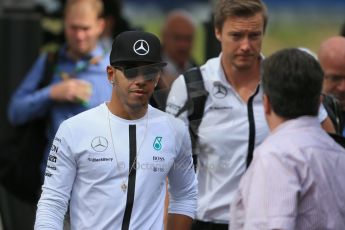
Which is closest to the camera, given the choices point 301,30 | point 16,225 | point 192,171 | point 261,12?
point 192,171

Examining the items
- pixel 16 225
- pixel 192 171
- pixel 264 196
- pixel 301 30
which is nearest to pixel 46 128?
pixel 16 225

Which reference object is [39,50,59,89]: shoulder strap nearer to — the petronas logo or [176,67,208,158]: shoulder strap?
[176,67,208,158]: shoulder strap

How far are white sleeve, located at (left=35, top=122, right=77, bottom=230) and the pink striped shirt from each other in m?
0.90

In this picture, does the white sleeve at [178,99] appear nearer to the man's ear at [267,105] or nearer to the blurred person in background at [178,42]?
the man's ear at [267,105]

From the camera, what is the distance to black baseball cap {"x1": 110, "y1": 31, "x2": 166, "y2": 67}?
490 cm

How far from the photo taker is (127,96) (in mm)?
4914

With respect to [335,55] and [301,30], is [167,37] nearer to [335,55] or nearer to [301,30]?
[335,55]

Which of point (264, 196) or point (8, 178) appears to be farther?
point (8, 178)

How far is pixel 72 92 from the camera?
760cm

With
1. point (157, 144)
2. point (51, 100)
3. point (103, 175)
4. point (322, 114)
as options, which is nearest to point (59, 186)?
→ point (103, 175)

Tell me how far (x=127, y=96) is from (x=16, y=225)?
436 cm

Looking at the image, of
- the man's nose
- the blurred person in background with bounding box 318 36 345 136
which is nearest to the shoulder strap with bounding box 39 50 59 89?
the blurred person in background with bounding box 318 36 345 136

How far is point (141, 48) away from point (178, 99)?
1150 millimetres

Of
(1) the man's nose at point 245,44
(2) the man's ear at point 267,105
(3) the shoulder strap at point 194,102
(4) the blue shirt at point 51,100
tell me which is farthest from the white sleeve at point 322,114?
(4) the blue shirt at point 51,100
